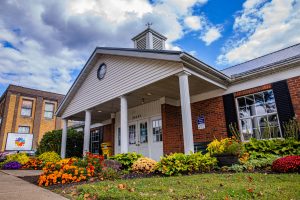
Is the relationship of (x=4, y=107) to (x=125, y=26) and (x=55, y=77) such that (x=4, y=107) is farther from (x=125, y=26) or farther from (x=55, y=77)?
(x=125, y=26)

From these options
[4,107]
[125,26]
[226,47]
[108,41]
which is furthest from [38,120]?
[226,47]

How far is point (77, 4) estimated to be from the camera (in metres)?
8.77

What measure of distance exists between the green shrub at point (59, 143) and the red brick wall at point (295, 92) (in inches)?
547

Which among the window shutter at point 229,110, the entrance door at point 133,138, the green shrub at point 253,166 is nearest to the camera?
the green shrub at point 253,166

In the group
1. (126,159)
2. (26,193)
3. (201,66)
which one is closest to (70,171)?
(26,193)

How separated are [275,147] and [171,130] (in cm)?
448

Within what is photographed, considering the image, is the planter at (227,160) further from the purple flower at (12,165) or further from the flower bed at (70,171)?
the purple flower at (12,165)

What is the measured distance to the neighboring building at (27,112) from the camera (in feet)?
69.3

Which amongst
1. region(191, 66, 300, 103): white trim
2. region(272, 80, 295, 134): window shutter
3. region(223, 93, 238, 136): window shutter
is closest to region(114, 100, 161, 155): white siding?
region(191, 66, 300, 103): white trim

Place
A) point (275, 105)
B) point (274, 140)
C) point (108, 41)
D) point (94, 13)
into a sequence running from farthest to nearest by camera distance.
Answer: point (108, 41) < point (94, 13) < point (275, 105) < point (274, 140)

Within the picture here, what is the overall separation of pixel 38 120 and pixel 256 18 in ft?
75.1

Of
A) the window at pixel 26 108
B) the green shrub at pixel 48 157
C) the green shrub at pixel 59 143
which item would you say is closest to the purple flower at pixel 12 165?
the green shrub at pixel 48 157

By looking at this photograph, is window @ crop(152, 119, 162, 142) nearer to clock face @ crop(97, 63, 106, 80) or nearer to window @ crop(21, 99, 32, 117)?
clock face @ crop(97, 63, 106, 80)

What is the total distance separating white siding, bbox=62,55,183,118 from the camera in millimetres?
7383
